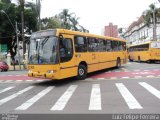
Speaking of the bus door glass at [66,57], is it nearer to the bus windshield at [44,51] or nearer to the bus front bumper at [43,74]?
the bus windshield at [44,51]

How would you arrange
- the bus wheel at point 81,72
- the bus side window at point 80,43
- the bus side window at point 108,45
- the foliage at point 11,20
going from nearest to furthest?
1. the bus side window at point 80,43
2. the bus wheel at point 81,72
3. the bus side window at point 108,45
4. the foliage at point 11,20

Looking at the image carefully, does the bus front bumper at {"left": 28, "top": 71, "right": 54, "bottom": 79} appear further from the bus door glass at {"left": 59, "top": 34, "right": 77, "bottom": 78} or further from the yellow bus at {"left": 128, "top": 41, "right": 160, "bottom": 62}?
the yellow bus at {"left": 128, "top": 41, "right": 160, "bottom": 62}

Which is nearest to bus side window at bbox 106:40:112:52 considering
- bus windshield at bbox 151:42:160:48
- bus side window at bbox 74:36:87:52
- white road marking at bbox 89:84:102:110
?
bus side window at bbox 74:36:87:52

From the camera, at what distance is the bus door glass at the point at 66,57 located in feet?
51.0

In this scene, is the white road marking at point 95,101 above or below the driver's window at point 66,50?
below

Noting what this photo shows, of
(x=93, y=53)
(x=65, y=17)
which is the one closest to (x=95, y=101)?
(x=93, y=53)

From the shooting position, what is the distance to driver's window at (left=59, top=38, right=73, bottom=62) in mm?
15594

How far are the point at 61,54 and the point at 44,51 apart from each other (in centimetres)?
93

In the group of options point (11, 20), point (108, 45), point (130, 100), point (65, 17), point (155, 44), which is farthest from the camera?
point (65, 17)

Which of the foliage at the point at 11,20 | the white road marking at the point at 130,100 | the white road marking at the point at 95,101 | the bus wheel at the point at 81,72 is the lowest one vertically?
the white road marking at the point at 95,101

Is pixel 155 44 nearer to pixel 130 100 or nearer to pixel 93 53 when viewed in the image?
pixel 93 53

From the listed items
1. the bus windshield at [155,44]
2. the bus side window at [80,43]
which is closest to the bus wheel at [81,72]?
the bus side window at [80,43]

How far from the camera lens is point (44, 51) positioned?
1550cm

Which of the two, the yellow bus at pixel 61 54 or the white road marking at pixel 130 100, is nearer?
the white road marking at pixel 130 100
